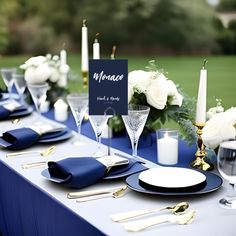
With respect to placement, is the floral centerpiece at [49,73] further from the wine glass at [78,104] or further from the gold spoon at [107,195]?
the gold spoon at [107,195]

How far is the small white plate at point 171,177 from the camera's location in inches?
54.9

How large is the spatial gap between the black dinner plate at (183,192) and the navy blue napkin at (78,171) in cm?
9

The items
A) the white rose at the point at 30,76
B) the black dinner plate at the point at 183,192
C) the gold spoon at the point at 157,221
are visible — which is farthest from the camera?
the white rose at the point at 30,76

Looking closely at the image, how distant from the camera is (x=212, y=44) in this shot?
24.7 feet

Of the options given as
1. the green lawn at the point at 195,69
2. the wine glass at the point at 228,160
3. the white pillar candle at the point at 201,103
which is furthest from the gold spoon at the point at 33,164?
the green lawn at the point at 195,69

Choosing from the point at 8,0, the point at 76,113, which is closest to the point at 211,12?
the point at 8,0

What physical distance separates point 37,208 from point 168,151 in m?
0.46

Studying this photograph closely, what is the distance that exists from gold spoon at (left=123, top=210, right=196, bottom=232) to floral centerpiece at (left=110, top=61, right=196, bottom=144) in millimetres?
583

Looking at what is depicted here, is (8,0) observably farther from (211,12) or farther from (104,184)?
(104,184)

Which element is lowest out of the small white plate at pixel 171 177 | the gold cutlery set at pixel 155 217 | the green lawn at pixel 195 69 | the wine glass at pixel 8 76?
the green lawn at pixel 195 69

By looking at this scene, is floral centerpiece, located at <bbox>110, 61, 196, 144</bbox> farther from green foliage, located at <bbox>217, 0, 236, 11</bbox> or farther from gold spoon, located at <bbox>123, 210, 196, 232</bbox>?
green foliage, located at <bbox>217, 0, 236, 11</bbox>

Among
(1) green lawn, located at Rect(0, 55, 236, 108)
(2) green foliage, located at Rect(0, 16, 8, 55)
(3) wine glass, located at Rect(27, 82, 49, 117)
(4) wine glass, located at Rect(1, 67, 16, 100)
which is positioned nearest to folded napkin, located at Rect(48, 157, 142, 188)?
(3) wine glass, located at Rect(27, 82, 49, 117)

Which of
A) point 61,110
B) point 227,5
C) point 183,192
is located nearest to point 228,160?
point 183,192

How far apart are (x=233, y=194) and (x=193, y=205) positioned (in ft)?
0.35
